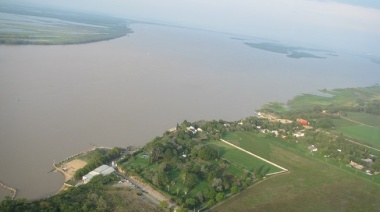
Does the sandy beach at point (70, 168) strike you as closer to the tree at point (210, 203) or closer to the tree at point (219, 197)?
the tree at point (210, 203)

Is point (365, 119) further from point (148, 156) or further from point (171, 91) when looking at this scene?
point (148, 156)

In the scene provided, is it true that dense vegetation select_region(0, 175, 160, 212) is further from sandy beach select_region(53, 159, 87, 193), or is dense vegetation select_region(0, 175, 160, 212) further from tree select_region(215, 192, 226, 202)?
tree select_region(215, 192, 226, 202)

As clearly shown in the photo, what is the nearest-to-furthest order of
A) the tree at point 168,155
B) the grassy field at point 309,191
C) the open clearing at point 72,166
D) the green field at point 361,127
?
the grassy field at point 309,191, the open clearing at point 72,166, the tree at point 168,155, the green field at point 361,127

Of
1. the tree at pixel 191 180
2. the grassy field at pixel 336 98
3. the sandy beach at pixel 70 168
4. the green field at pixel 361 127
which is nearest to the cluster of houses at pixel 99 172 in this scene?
the sandy beach at pixel 70 168

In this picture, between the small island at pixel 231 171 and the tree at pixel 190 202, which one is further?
the small island at pixel 231 171

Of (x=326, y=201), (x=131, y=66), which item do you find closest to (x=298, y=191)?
(x=326, y=201)

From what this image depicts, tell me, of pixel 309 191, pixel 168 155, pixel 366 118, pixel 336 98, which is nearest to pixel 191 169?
pixel 168 155

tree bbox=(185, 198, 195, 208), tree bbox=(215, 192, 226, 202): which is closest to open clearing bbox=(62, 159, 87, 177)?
tree bbox=(185, 198, 195, 208)
